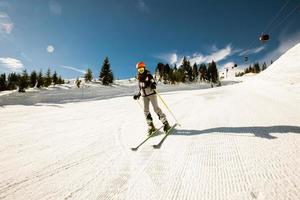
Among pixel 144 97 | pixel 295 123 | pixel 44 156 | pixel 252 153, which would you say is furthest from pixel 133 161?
pixel 295 123

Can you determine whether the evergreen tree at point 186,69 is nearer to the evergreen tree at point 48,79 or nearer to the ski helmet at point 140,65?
the evergreen tree at point 48,79

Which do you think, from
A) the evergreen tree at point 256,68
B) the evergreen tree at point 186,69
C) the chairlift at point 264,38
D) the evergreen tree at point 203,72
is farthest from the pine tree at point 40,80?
the evergreen tree at point 256,68

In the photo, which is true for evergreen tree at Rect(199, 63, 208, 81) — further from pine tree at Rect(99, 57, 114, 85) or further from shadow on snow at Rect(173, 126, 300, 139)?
shadow on snow at Rect(173, 126, 300, 139)

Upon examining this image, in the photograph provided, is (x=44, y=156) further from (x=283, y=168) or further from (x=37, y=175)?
(x=283, y=168)

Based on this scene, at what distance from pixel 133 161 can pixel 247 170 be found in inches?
77.0

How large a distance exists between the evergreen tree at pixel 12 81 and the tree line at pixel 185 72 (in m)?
72.6

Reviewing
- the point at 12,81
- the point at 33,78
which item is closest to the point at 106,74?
the point at 33,78

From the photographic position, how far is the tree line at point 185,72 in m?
87.6

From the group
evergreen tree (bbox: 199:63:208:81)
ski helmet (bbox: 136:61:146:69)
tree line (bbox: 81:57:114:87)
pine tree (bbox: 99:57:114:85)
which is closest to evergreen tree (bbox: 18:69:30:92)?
tree line (bbox: 81:57:114:87)

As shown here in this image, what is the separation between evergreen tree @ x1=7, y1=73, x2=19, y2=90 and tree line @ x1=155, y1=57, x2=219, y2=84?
238 ft

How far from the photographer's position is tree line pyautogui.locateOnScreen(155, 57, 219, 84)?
87562 mm

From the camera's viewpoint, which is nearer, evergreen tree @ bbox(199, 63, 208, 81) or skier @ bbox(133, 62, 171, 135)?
skier @ bbox(133, 62, 171, 135)

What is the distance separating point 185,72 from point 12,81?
88.5 m

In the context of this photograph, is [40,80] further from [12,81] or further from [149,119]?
[149,119]
